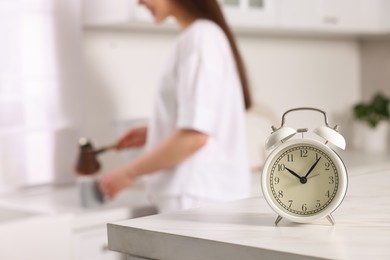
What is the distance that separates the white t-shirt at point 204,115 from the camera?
2084 millimetres

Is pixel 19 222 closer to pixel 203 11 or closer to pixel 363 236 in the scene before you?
pixel 203 11

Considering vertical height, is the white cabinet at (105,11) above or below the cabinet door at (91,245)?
above

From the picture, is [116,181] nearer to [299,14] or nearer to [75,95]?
[75,95]

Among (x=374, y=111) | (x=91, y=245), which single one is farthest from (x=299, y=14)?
(x=91, y=245)

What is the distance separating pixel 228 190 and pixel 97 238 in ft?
1.37

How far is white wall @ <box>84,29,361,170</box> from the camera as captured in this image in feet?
9.36

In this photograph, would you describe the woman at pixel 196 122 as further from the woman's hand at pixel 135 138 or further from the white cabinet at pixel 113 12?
the white cabinet at pixel 113 12

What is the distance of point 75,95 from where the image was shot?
2.77 metres

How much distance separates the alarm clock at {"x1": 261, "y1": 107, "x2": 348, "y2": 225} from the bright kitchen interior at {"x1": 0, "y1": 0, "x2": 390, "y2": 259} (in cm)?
118

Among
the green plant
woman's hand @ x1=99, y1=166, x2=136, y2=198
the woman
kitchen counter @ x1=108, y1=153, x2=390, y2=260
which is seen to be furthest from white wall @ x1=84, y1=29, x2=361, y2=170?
kitchen counter @ x1=108, y1=153, x2=390, y2=260

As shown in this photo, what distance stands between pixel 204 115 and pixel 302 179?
1113mm

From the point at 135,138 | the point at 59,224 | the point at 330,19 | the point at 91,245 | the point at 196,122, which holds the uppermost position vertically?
the point at 330,19

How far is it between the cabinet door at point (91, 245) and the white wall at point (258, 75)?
2.16ft

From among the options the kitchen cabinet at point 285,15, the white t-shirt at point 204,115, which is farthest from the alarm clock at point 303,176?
the kitchen cabinet at point 285,15
